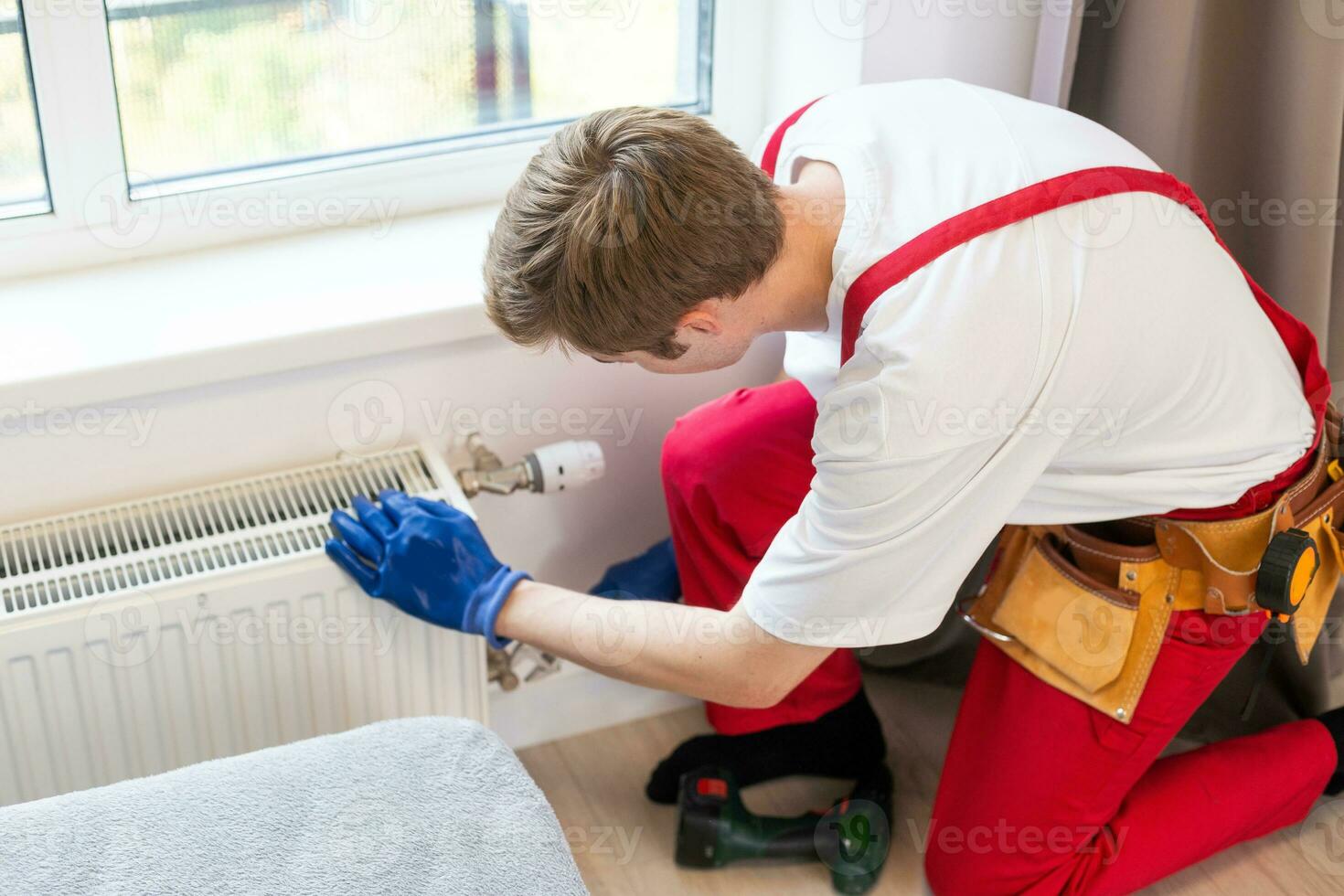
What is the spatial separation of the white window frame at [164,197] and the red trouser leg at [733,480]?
40 centimetres

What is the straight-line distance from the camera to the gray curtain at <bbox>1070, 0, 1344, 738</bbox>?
1372 mm

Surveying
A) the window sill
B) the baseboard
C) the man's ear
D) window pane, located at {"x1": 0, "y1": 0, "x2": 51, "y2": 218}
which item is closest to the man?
the man's ear

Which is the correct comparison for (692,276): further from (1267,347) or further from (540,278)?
(1267,347)

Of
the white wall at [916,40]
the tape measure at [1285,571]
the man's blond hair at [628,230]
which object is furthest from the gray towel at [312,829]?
the white wall at [916,40]

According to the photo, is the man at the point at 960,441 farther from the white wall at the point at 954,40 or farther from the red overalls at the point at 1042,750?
the white wall at the point at 954,40

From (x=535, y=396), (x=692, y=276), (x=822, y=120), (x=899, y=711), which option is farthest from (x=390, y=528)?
(x=899, y=711)

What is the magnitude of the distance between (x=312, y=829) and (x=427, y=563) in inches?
13.8

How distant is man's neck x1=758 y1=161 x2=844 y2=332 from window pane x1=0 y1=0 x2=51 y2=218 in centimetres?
81

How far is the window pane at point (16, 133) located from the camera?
135 centimetres

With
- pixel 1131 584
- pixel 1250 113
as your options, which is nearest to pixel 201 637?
pixel 1131 584

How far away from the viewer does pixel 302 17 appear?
1.47m

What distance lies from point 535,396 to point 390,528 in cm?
28

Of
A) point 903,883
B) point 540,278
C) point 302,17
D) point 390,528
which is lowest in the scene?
point 903,883

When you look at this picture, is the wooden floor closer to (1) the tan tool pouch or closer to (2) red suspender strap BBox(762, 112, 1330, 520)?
(1) the tan tool pouch
